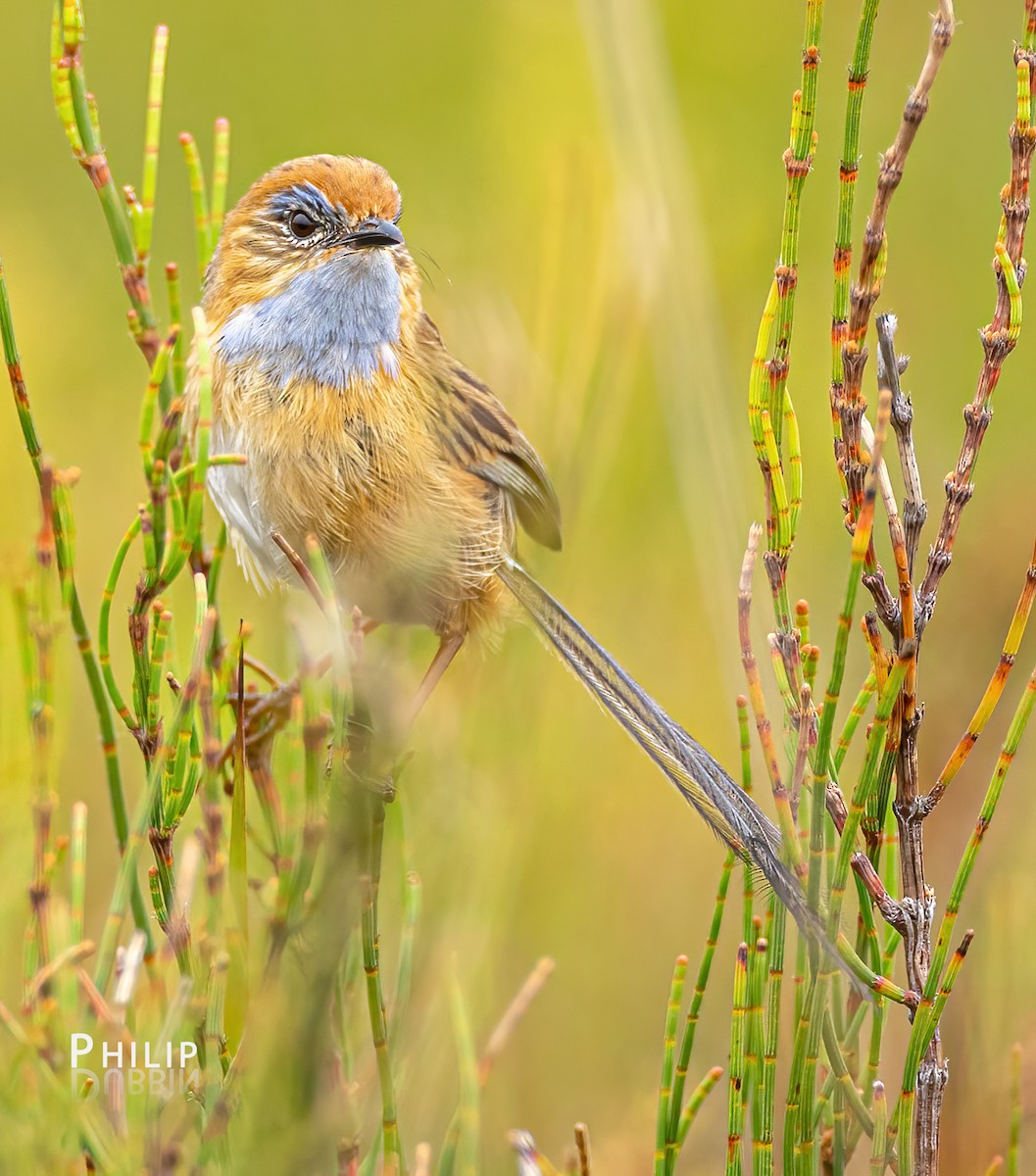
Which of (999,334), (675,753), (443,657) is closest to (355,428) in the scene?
(443,657)

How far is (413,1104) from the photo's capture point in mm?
2230

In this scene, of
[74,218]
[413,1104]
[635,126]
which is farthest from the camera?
[74,218]

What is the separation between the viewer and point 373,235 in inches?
126

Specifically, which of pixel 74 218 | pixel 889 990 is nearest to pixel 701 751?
pixel 889 990

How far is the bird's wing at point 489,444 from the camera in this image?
3.58 metres

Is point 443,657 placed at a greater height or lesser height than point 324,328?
lesser


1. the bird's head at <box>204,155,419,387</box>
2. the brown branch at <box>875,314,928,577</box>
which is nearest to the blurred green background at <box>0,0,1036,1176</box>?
the bird's head at <box>204,155,419,387</box>

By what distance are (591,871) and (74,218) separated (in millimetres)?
4867

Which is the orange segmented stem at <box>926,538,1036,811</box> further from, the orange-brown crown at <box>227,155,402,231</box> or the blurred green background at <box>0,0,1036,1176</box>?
the orange-brown crown at <box>227,155,402,231</box>

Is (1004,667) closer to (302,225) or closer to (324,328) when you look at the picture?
(324,328)

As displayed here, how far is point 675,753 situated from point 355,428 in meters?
1.13

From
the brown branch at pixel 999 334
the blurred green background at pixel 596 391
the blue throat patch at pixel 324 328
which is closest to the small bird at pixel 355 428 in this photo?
the blue throat patch at pixel 324 328

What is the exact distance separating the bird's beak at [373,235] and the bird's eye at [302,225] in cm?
16

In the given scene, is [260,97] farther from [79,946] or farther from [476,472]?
[79,946]
